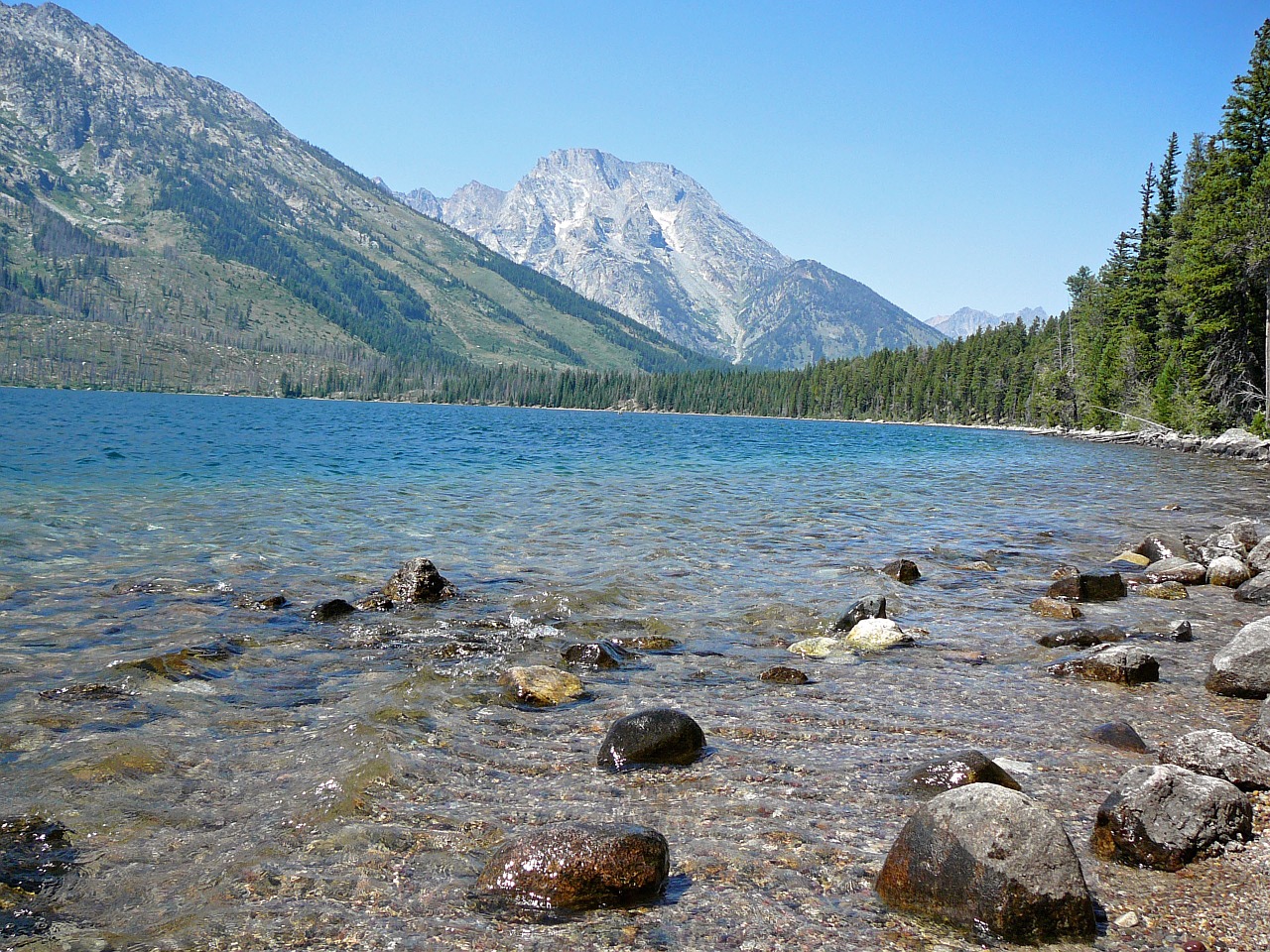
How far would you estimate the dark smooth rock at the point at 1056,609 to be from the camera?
14.8 metres

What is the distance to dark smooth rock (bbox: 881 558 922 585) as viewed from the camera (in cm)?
1830

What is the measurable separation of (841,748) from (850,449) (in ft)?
245

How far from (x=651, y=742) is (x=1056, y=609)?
413 inches

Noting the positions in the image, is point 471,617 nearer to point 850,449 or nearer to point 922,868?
point 922,868

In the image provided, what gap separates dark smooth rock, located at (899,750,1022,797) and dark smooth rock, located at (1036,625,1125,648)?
6.16m

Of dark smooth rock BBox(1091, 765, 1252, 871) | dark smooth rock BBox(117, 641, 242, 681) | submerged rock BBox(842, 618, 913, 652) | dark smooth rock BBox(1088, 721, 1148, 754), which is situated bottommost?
dark smooth rock BBox(117, 641, 242, 681)

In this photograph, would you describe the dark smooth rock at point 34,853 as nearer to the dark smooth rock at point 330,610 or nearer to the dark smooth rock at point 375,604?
the dark smooth rock at point 330,610

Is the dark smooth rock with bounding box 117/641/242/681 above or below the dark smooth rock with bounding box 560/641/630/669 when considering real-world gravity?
below

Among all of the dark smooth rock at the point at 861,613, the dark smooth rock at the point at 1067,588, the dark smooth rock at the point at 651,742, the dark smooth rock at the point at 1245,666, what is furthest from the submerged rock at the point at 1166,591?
the dark smooth rock at the point at 651,742

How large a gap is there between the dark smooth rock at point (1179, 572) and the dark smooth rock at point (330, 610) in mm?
17882

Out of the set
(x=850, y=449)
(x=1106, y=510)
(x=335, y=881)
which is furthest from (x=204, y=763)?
(x=850, y=449)

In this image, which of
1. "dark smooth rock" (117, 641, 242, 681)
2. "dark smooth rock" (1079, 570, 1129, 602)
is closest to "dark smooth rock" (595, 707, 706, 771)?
"dark smooth rock" (117, 641, 242, 681)

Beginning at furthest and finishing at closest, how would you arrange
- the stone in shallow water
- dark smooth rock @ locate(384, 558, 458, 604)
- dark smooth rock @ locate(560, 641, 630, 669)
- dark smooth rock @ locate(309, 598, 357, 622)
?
dark smooth rock @ locate(384, 558, 458, 604) → dark smooth rock @ locate(309, 598, 357, 622) → dark smooth rock @ locate(560, 641, 630, 669) → the stone in shallow water

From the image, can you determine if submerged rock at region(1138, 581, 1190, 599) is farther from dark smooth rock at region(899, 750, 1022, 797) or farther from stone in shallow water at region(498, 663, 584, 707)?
stone in shallow water at region(498, 663, 584, 707)
